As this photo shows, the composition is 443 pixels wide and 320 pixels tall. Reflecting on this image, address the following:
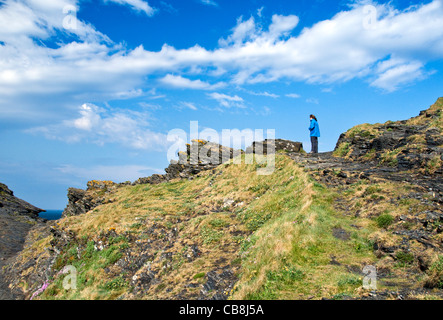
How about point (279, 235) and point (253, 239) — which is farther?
point (253, 239)

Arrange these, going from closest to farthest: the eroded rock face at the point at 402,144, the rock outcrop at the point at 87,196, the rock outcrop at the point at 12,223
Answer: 1. the eroded rock face at the point at 402,144
2. the rock outcrop at the point at 12,223
3. the rock outcrop at the point at 87,196

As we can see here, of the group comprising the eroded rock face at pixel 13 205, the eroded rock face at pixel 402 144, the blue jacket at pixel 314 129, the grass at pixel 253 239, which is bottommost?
the grass at pixel 253 239

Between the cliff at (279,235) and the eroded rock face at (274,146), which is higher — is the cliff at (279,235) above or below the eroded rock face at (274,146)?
below

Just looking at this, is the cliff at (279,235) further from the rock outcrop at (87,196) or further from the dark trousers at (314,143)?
the rock outcrop at (87,196)

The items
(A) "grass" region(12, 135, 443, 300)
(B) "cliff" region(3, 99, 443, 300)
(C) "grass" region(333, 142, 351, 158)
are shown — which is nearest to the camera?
(B) "cliff" region(3, 99, 443, 300)

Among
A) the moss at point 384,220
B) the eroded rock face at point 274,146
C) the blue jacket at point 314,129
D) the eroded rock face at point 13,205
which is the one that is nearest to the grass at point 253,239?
the moss at point 384,220

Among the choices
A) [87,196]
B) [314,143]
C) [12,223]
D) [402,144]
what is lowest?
[12,223]

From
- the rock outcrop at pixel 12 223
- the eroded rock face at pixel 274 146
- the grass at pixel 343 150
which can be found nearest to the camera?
the grass at pixel 343 150

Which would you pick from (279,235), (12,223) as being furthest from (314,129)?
(12,223)

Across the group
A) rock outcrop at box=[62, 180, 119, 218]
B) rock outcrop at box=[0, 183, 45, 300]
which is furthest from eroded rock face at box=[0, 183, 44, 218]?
rock outcrop at box=[62, 180, 119, 218]

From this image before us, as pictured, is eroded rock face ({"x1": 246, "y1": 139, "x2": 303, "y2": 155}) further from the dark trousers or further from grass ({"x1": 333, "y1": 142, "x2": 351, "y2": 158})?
grass ({"x1": 333, "y1": 142, "x2": 351, "y2": 158})

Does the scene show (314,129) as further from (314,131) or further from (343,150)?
(343,150)
